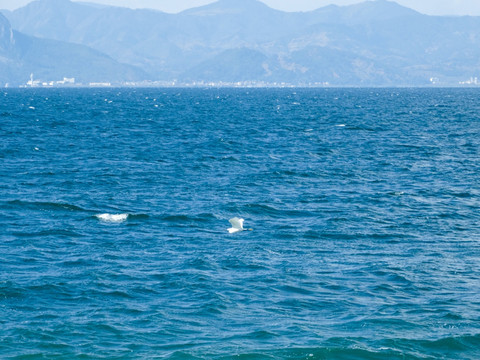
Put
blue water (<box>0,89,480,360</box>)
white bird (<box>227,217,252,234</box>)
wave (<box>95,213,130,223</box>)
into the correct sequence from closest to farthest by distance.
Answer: blue water (<box>0,89,480,360</box>) → white bird (<box>227,217,252,234</box>) → wave (<box>95,213,130,223</box>)

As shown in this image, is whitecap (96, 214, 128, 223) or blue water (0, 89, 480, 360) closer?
blue water (0, 89, 480, 360)

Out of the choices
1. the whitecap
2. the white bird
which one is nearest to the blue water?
the whitecap

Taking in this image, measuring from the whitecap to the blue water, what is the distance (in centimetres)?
10

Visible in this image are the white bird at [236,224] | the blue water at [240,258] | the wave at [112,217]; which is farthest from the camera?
the wave at [112,217]

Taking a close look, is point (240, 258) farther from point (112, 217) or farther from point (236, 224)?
point (112, 217)

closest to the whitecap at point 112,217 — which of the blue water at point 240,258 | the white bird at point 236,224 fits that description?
the blue water at point 240,258

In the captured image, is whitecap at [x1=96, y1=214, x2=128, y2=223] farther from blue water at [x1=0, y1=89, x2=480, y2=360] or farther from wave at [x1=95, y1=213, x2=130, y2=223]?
blue water at [x1=0, y1=89, x2=480, y2=360]

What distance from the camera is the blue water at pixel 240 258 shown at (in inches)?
819

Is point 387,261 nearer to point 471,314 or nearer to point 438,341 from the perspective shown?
point 471,314

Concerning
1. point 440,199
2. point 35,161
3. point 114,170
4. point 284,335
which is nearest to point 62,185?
point 114,170

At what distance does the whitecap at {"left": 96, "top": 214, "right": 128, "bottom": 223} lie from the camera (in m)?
37.3

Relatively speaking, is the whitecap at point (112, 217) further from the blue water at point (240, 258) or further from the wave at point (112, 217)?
the blue water at point (240, 258)

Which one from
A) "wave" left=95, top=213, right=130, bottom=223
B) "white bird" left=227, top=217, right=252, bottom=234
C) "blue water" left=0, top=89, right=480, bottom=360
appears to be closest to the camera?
"blue water" left=0, top=89, right=480, bottom=360

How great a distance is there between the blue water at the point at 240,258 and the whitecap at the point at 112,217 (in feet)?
0.34
